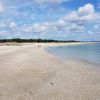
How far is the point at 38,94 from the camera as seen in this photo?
31.5ft

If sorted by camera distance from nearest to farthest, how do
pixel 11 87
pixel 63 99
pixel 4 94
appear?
pixel 63 99
pixel 4 94
pixel 11 87

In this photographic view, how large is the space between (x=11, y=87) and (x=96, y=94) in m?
3.98

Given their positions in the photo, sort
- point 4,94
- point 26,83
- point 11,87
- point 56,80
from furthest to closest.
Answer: point 56,80 → point 26,83 → point 11,87 → point 4,94

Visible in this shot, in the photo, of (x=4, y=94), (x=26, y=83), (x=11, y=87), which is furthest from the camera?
(x=26, y=83)

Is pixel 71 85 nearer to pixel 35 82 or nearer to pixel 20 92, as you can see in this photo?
pixel 35 82

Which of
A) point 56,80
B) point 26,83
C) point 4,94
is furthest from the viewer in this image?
point 56,80

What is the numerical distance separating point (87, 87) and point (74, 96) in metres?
1.78

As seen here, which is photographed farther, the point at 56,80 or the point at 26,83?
the point at 56,80

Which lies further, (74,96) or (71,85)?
(71,85)

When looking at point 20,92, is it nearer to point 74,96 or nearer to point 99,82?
point 74,96

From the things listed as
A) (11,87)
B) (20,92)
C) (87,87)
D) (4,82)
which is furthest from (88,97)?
(4,82)

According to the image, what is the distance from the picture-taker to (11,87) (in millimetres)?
10828

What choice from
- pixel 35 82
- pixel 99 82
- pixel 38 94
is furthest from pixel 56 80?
pixel 38 94

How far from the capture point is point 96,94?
9508 mm
